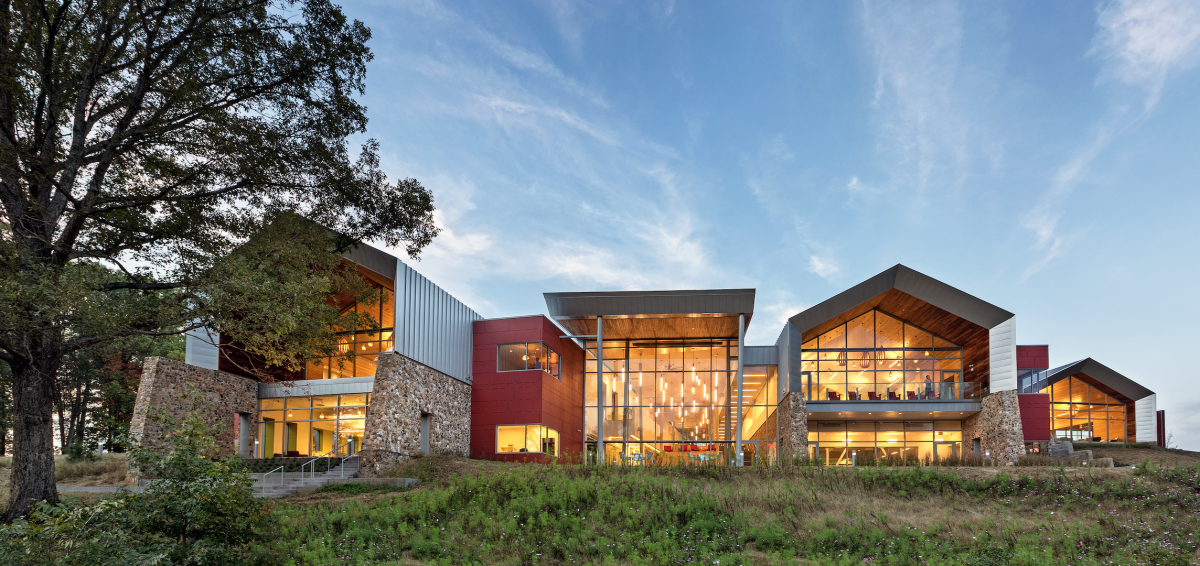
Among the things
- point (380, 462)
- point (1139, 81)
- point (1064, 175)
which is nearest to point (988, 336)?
point (1064, 175)

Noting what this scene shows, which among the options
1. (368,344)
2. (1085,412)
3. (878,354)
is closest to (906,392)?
(878,354)

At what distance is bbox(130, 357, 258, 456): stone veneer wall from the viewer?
1956 centimetres

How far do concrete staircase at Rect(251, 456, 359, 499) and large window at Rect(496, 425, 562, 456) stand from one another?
5.90m

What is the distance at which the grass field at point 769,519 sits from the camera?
949 cm

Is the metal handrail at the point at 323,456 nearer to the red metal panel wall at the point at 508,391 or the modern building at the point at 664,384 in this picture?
the modern building at the point at 664,384

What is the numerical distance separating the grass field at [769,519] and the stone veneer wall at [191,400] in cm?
927

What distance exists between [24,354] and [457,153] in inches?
686

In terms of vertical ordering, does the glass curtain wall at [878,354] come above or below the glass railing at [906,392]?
above

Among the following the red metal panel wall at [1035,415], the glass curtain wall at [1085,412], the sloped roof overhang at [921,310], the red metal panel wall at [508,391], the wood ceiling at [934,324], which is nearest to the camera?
the sloped roof overhang at [921,310]

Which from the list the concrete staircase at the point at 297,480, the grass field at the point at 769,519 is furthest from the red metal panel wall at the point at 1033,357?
the concrete staircase at the point at 297,480

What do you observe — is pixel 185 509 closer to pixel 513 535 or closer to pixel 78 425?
pixel 513 535

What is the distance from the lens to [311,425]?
22.9 metres

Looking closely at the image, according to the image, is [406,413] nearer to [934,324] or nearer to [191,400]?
[191,400]

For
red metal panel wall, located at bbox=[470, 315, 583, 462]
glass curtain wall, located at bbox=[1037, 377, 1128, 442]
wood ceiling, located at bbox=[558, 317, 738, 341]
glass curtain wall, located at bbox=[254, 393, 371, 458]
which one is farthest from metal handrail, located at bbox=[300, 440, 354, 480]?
glass curtain wall, located at bbox=[1037, 377, 1128, 442]
